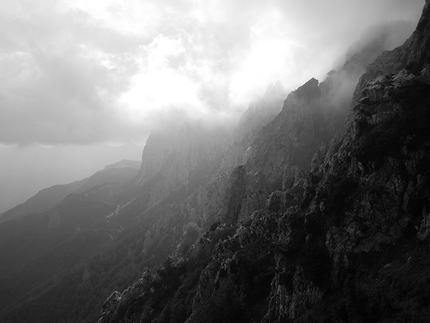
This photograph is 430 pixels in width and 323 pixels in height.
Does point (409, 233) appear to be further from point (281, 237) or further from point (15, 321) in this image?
point (15, 321)

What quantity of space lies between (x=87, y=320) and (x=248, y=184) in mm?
122971

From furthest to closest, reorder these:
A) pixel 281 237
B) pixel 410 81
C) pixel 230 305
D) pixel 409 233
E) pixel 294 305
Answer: pixel 281 237 < pixel 410 81 < pixel 230 305 < pixel 294 305 < pixel 409 233

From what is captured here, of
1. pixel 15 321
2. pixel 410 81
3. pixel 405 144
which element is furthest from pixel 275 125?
pixel 15 321

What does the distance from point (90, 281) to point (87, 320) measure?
127ft

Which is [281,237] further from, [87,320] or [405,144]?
[87,320]

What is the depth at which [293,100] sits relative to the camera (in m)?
142

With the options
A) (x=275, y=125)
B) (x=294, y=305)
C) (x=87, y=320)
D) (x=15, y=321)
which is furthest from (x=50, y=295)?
(x=294, y=305)

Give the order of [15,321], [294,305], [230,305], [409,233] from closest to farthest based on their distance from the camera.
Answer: [409,233]
[294,305]
[230,305]
[15,321]

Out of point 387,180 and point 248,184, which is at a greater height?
point 387,180

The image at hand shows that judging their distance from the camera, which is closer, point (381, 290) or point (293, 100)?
point (381, 290)

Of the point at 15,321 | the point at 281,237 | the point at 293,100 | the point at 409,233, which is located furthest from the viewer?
the point at 15,321

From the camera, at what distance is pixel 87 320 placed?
143000mm

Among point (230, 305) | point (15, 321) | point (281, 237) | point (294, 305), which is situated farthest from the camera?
point (15, 321)

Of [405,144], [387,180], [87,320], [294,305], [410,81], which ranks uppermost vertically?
[410,81]
